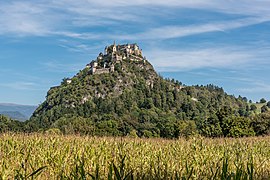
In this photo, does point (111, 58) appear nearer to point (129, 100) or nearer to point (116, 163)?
point (129, 100)

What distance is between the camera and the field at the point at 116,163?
11.9ft

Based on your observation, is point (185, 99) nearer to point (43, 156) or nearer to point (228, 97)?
point (228, 97)

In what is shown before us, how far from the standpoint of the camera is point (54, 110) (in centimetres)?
14100

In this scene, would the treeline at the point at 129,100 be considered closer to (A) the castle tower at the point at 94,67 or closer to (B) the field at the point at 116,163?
(A) the castle tower at the point at 94,67

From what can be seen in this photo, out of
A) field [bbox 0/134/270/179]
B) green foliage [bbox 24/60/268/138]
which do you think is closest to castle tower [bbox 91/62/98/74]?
green foliage [bbox 24/60/268/138]

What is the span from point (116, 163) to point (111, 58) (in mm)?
181939

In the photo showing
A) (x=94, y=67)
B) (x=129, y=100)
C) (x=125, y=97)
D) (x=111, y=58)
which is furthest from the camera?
(x=111, y=58)

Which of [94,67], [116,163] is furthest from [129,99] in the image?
[116,163]

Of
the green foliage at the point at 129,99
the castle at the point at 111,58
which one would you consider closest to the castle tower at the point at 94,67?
the castle at the point at 111,58

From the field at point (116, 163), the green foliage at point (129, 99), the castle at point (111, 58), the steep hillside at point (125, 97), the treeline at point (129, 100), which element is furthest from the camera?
the castle at point (111, 58)

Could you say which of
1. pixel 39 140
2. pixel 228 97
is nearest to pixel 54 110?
pixel 228 97

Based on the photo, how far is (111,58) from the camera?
Answer: 614ft

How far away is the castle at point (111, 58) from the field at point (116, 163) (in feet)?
544

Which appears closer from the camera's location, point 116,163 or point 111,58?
point 116,163
